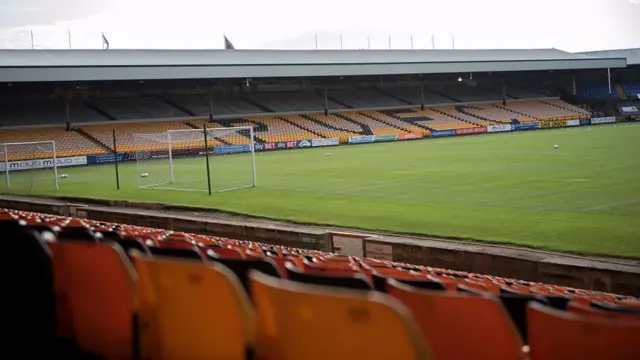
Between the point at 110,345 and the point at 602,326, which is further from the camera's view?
the point at 110,345

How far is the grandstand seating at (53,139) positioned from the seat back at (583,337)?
149 feet

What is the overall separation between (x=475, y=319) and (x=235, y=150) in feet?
166

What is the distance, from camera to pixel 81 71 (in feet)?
170

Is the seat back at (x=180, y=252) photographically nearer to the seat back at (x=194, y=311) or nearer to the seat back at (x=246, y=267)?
the seat back at (x=246, y=267)

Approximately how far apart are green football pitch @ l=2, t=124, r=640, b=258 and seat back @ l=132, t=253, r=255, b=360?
380 inches

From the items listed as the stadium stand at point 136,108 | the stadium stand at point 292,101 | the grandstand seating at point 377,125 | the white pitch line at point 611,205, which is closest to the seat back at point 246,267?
the white pitch line at point 611,205

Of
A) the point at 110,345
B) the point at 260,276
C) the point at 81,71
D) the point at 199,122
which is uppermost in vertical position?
the point at 81,71

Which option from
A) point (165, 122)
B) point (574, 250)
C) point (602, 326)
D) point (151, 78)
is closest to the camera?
point (602, 326)

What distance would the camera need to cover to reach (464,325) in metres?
3.16

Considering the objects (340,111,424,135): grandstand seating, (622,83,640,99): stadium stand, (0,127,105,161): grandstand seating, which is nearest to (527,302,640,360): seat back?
(0,127,105,161): grandstand seating

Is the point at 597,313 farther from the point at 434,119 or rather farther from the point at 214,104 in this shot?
the point at 434,119

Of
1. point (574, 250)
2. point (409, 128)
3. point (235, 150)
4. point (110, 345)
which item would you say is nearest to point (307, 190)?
point (574, 250)

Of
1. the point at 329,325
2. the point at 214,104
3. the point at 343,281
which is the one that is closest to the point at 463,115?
the point at 214,104

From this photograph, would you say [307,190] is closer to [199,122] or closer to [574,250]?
[574,250]
